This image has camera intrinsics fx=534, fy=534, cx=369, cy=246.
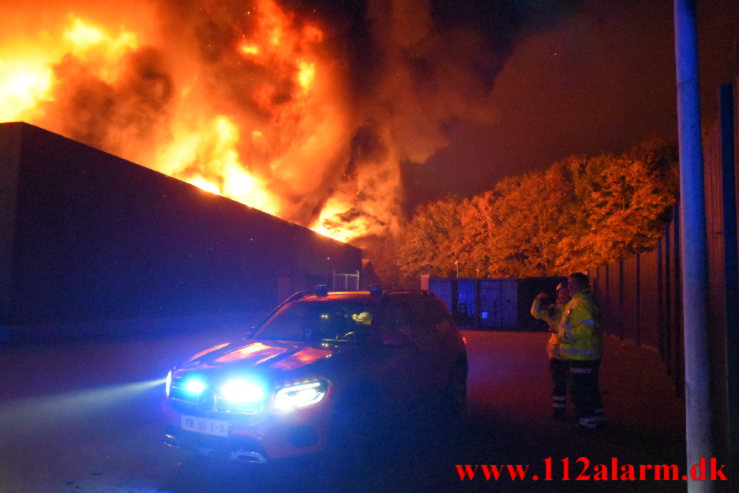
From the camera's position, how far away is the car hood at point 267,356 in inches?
187

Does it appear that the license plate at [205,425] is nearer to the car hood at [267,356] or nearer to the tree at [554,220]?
the car hood at [267,356]

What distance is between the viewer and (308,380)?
178 inches

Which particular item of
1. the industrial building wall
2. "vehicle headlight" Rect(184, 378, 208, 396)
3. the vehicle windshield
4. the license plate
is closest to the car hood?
"vehicle headlight" Rect(184, 378, 208, 396)

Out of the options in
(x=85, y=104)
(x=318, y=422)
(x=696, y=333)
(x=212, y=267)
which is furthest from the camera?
(x=85, y=104)

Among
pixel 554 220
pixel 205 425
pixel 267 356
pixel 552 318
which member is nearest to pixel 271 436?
pixel 205 425

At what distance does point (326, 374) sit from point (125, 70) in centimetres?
3890

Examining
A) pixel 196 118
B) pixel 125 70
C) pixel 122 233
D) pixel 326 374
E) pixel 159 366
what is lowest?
pixel 159 366

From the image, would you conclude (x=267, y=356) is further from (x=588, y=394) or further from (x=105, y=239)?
(x=105, y=239)

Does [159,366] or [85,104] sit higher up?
[85,104]

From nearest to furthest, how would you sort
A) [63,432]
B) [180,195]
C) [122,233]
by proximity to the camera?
[63,432]
[122,233]
[180,195]

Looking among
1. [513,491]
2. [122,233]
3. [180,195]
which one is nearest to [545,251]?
[180,195]

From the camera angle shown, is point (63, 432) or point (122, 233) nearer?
point (63, 432)

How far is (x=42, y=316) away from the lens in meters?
15.6

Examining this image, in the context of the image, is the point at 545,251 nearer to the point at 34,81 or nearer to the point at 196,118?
the point at 196,118
